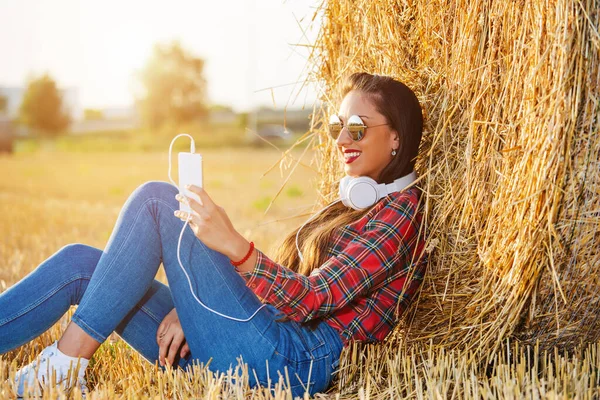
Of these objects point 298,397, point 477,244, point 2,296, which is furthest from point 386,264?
point 2,296

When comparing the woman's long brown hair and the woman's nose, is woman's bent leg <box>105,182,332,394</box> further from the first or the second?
the woman's nose

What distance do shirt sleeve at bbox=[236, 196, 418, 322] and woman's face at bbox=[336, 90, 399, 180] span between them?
21cm

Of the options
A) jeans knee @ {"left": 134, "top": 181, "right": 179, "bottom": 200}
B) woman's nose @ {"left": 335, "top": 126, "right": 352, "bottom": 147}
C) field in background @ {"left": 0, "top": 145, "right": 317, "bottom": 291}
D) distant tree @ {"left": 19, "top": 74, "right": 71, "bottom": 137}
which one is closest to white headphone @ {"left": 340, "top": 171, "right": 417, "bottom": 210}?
woman's nose @ {"left": 335, "top": 126, "right": 352, "bottom": 147}

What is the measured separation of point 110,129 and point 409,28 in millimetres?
41198

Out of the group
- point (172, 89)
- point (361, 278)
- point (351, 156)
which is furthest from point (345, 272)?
point (172, 89)

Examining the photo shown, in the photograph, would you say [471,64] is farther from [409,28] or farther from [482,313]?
[482,313]

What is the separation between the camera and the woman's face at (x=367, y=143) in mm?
2818

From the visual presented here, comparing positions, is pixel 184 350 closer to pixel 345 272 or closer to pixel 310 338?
pixel 310 338

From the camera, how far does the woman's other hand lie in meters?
2.77

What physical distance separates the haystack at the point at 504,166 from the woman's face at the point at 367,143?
0.59 ft

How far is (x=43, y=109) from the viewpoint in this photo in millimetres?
49969

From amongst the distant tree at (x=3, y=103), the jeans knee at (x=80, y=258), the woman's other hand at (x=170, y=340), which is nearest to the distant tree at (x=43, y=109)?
the distant tree at (x=3, y=103)

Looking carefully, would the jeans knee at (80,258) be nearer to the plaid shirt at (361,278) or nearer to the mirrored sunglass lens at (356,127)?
the plaid shirt at (361,278)

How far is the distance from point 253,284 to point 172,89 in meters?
44.2
